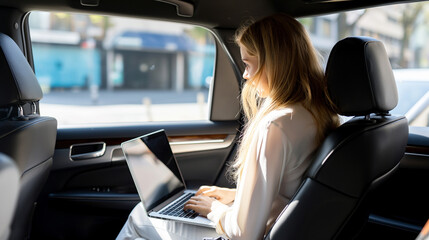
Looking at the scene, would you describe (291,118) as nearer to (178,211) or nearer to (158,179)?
(178,211)

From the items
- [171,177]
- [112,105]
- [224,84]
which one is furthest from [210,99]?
[112,105]

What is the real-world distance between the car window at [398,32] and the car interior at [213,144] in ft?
0.25

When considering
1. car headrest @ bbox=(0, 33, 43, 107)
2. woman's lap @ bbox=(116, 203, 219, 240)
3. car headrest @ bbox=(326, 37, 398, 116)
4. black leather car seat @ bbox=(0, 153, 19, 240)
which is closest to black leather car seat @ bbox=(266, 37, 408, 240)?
car headrest @ bbox=(326, 37, 398, 116)

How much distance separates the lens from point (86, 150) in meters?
2.71

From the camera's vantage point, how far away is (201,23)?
9.56 ft

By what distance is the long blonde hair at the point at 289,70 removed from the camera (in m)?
1.55

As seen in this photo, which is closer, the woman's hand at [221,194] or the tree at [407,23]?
the woman's hand at [221,194]

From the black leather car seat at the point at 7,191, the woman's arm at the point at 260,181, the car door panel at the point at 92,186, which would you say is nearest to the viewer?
the woman's arm at the point at 260,181

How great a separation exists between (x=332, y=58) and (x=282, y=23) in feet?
0.73

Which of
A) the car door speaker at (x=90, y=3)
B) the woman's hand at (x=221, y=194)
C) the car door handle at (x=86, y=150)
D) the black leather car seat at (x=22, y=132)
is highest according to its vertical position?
the car door speaker at (x=90, y=3)

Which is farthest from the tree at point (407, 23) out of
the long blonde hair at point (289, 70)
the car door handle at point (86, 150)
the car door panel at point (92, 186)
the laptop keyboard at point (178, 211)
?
the car door handle at point (86, 150)

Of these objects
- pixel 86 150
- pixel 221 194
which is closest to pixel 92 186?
pixel 86 150

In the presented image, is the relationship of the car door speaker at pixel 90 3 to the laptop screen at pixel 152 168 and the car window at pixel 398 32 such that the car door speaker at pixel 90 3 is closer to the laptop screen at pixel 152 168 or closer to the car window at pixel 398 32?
the laptop screen at pixel 152 168

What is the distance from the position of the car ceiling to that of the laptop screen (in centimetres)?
80
